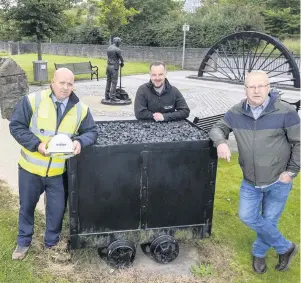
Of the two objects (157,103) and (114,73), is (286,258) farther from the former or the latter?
(114,73)

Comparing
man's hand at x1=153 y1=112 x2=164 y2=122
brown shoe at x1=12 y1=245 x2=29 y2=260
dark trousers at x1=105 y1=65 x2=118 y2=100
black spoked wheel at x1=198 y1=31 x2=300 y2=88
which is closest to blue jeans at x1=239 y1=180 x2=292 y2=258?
man's hand at x1=153 y1=112 x2=164 y2=122

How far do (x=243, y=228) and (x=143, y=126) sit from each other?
1.80 m

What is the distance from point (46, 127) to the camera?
366 cm

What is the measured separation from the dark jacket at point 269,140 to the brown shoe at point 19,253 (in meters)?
2.23

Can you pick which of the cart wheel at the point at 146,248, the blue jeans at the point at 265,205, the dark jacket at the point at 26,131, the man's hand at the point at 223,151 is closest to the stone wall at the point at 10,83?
the dark jacket at the point at 26,131

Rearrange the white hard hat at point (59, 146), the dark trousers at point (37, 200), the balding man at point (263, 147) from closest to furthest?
1. the white hard hat at point (59, 146)
2. the balding man at point (263, 147)
3. the dark trousers at point (37, 200)

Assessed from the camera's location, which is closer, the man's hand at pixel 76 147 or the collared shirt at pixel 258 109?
the man's hand at pixel 76 147

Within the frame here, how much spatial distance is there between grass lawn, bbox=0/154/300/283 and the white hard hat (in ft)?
4.25

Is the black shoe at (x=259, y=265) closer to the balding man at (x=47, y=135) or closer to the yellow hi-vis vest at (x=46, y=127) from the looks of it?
the balding man at (x=47, y=135)

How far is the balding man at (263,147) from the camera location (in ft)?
11.7

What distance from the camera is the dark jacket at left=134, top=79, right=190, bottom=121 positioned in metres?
4.90

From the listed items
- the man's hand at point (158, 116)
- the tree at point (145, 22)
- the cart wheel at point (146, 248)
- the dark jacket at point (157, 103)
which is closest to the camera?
the cart wheel at point (146, 248)

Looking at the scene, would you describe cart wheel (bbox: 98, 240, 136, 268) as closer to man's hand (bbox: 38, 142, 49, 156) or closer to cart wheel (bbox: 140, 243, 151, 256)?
cart wheel (bbox: 140, 243, 151, 256)

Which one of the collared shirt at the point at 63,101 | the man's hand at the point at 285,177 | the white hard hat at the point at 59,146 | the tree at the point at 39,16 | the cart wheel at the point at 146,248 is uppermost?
the tree at the point at 39,16
